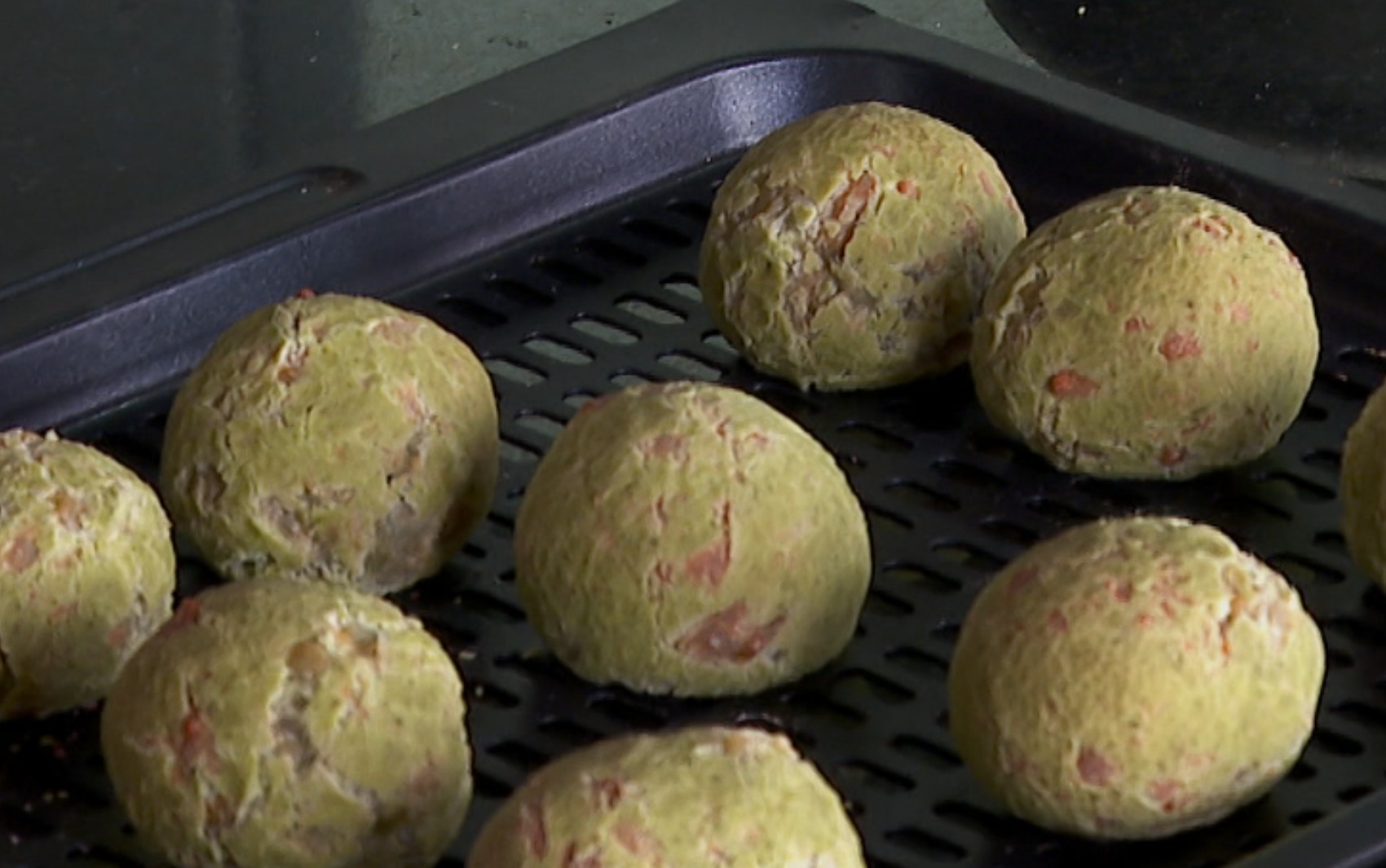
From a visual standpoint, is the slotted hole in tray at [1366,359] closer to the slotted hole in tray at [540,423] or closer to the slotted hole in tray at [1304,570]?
the slotted hole in tray at [1304,570]

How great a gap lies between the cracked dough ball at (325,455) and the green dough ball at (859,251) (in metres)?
0.17

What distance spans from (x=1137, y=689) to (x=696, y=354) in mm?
364

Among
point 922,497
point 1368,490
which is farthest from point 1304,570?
point 922,497

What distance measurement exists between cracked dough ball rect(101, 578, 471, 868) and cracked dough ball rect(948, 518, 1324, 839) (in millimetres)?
180

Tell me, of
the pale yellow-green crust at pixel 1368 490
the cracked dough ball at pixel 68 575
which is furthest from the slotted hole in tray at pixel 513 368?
the pale yellow-green crust at pixel 1368 490

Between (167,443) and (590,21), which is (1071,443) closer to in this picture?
(167,443)

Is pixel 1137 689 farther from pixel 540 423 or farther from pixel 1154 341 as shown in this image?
pixel 540 423

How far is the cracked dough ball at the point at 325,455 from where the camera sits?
39.8 inches

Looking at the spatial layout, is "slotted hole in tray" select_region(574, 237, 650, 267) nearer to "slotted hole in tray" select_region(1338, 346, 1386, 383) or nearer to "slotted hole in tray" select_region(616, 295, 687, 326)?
"slotted hole in tray" select_region(616, 295, 687, 326)

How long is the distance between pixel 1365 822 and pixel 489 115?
589 mm

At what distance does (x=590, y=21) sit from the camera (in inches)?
86.4

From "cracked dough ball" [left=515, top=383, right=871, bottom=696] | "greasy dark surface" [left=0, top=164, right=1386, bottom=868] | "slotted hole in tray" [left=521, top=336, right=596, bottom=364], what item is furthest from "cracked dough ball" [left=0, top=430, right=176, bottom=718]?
"slotted hole in tray" [left=521, top=336, right=596, bottom=364]

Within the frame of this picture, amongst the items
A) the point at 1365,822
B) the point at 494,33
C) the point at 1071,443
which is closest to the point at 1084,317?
the point at 1071,443

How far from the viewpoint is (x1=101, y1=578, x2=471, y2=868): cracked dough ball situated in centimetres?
86
